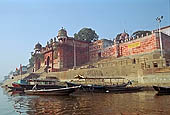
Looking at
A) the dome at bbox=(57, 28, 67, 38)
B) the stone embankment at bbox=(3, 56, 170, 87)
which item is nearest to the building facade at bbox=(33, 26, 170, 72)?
the dome at bbox=(57, 28, 67, 38)

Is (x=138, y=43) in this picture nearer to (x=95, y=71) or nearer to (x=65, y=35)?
(x=95, y=71)

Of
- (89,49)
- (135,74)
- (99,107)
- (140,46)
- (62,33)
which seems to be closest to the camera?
(99,107)

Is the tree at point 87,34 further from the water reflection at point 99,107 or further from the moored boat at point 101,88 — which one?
the water reflection at point 99,107

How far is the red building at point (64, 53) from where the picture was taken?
51481 millimetres

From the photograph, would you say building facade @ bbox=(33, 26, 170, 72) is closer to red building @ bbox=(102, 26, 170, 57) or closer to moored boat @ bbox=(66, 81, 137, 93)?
red building @ bbox=(102, 26, 170, 57)

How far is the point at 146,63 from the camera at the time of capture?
95.5ft

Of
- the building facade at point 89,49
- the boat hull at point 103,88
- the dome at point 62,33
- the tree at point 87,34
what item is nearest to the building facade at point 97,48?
the building facade at point 89,49

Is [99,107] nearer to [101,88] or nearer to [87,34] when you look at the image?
[101,88]

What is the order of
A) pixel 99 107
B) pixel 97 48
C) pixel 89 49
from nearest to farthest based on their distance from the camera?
pixel 99 107, pixel 97 48, pixel 89 49

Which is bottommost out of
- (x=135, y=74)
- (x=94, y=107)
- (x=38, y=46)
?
(x=94, y=107)

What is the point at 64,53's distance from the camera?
171 feet

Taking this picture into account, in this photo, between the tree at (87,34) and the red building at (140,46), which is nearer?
the red building at (140,46)

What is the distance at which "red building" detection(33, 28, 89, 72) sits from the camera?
169ft

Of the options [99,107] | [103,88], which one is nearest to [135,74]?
[103,88]
